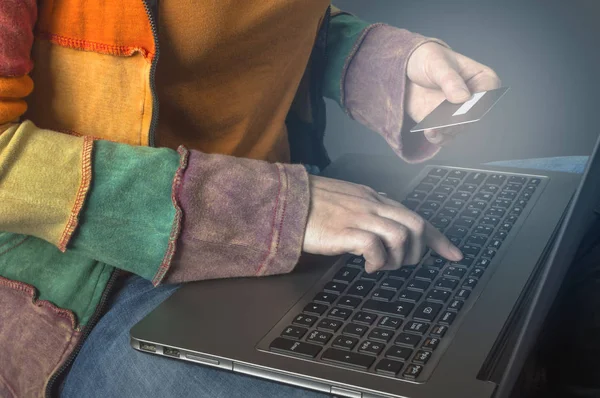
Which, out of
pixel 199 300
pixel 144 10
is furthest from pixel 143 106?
pixel 199 300

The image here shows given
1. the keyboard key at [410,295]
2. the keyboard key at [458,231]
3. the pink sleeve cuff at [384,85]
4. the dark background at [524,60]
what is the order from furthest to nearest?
the dark background at [524,60]
the pink sleeve cuff at [384,85]
the keyboard key at [458,231]
the keyboard key at [410,295]

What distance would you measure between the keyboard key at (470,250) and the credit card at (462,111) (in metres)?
0.13

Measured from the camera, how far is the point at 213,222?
2.03 feet

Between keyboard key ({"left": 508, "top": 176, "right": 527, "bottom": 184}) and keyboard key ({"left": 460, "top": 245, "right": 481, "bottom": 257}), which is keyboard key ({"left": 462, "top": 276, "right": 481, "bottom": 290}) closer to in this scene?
keyboard key ({"left": 460, "top": 245, "right": 481, "bottom": 257})

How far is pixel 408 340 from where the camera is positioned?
0.52m

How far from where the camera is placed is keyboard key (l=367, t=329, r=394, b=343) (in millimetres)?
529

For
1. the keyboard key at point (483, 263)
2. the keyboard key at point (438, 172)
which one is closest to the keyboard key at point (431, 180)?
the keyboard key at point (438, 172)

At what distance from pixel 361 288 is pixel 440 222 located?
17cm

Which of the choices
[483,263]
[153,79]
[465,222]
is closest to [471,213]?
[465,222]

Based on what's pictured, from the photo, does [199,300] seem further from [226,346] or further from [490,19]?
[490,19]

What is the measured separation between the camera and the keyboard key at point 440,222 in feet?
2.41

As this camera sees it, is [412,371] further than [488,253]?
No

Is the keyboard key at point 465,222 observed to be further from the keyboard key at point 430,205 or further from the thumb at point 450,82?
the thumb at point 450,82

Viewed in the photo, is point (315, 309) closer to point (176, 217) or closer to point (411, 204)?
point (176, 217)
